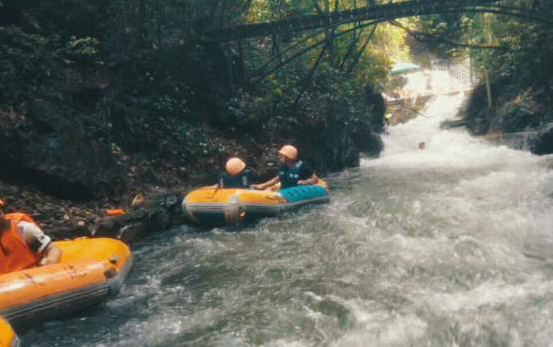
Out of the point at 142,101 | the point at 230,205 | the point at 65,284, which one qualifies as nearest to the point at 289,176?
the point at 230,205

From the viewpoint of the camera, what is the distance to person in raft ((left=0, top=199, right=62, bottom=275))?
446 centimetres

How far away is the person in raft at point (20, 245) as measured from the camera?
446cm

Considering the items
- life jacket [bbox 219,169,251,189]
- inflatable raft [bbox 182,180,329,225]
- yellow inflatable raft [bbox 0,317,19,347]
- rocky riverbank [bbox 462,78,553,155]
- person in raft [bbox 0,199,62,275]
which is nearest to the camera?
yellow inflatable raft [bbox 0,317,19,347]

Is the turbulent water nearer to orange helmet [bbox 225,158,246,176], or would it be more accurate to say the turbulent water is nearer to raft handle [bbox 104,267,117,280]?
raft handle [bbox 104,267,117,280]

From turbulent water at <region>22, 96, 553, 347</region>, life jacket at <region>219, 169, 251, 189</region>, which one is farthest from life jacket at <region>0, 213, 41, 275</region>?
life jacket at <region>219, 169, 251, 189</region>

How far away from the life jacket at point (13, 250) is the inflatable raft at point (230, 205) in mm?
3020

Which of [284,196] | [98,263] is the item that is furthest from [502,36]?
[98,263]

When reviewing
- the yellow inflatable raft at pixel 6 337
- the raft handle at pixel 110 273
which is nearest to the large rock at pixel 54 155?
the raft handle at pixel 110 273

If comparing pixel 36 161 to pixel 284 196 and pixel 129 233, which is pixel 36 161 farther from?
pixel 284 196

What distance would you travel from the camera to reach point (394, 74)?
92.7ft

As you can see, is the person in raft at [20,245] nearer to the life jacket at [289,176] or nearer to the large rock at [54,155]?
the large rock at [54,155]

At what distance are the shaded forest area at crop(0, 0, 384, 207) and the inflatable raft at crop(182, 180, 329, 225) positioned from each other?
1.59 m

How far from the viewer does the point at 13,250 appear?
179 inches

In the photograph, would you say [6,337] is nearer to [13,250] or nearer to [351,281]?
[13,250]
